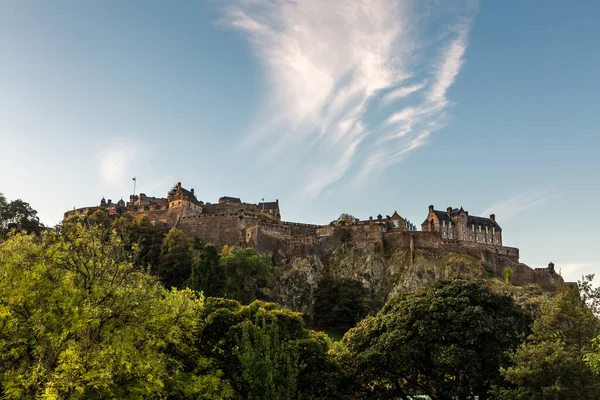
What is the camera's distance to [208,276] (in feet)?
195

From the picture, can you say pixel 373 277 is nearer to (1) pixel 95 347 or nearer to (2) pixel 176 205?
(2) pixel 176 205

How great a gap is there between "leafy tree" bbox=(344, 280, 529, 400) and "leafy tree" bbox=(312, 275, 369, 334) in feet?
108

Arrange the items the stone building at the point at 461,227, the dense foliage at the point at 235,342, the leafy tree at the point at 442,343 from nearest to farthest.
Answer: the dense foliage at the point at 235,342
the leafy tree at the point at 442,343
the stone building at the point at 461,227

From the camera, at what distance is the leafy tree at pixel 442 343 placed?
2969cm

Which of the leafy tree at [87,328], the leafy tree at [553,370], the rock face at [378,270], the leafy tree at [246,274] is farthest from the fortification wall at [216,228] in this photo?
the leafy tree at [553,370]

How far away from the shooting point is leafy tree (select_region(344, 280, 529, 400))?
29688 mm

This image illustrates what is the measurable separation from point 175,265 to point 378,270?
101ft

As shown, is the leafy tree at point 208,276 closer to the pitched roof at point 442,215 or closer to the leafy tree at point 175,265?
the leafy tree at point 175,265

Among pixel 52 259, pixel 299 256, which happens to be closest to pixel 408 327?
pixel 52 259

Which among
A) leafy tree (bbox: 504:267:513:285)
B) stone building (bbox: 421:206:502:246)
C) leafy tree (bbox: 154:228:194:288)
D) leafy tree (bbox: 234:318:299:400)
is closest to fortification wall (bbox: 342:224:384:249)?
leafy tree (bbox: 504:267:513:285)

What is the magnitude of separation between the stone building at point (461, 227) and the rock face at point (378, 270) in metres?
23.0

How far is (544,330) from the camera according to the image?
95.1ft

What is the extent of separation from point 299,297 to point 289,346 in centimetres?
Answer: 4578

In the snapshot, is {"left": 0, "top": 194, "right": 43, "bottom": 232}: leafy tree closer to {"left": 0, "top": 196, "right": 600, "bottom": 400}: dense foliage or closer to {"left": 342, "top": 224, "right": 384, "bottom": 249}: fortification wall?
{"left": 342, "top": 224, "right": 384, "bottom": 249}: fortification wall
